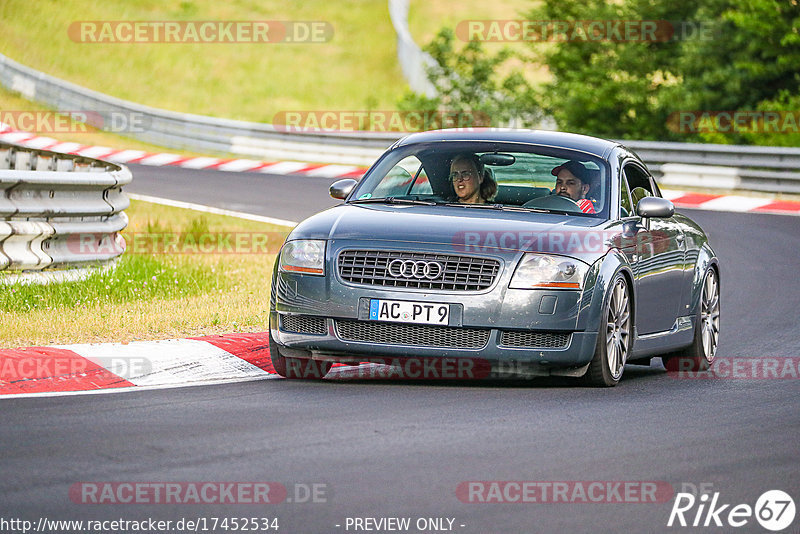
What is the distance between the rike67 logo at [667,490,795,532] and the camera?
227 inches

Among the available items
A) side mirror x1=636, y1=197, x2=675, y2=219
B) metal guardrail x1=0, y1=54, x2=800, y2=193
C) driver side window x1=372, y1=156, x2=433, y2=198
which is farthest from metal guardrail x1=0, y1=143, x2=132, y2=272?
metal guardrail x1=0, y1=54, x2=800, y2=193

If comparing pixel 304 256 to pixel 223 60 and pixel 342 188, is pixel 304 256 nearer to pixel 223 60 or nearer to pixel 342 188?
pixel 342 188

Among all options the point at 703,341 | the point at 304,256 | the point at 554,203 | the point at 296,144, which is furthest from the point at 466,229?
the point at 296,144

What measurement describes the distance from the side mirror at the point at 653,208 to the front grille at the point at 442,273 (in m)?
1.64

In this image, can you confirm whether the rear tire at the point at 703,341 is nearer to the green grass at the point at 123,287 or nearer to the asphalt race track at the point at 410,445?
the asphalt race track at the point at 410,445

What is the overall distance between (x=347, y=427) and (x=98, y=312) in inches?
169

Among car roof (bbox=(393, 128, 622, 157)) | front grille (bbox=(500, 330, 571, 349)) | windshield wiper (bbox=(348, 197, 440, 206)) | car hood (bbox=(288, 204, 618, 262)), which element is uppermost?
car roof (bbox=(393, 128, 622, 157))

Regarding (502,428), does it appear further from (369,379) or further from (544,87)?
(544,87)

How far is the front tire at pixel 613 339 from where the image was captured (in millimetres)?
9008

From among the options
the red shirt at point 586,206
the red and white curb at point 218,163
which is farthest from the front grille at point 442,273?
the red and white curb at point 218,163

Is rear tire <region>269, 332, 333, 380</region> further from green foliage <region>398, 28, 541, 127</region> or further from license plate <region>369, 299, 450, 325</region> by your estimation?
green foliage <region>398, 28, 541, 127</region>

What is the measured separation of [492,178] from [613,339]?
4.94ft

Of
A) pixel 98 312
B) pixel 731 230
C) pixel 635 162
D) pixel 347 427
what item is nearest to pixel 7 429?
pixel 347 427

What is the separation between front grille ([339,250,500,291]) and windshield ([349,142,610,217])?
1144 millimetres
